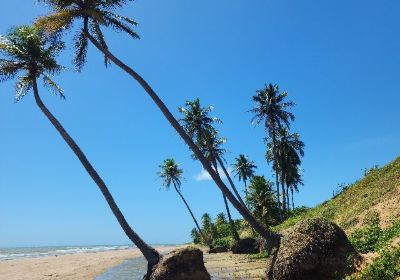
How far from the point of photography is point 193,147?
66.2ft

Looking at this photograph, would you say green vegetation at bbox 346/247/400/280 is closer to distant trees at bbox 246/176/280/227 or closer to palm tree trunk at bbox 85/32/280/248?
palm tree trunk at bbox 85/32/280/248

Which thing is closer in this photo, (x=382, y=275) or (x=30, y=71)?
(x=382, y=275)

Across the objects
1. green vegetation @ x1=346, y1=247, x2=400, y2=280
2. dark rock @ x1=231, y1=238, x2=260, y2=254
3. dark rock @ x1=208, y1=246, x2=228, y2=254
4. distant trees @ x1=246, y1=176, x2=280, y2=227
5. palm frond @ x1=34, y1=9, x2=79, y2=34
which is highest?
palm frond @ x1=34, y1=9, x2=79, y2=34

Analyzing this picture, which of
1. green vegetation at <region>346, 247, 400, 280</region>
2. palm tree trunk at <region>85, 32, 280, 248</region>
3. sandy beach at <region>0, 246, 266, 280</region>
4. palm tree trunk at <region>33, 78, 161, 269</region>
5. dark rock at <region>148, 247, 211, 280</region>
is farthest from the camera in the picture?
sandy beach at <region>0, 246, 266, 280</region>

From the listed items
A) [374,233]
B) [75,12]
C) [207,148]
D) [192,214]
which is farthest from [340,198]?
[192,214]

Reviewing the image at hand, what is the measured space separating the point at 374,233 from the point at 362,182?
14888mm

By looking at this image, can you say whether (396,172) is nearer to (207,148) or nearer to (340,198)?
(340,198)

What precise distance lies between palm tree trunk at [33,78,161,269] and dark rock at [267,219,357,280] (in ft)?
20.6

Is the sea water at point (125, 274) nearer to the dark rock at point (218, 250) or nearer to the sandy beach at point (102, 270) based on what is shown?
the sandy beach at point (102, 270)

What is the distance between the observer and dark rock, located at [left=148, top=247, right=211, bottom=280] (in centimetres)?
1769

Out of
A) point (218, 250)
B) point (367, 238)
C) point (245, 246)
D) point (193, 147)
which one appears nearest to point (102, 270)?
point (245, 246)

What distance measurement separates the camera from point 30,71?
26078mm

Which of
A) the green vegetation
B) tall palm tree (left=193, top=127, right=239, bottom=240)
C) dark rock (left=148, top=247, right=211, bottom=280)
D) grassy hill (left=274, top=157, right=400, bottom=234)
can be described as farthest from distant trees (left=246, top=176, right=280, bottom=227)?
the green vegetation

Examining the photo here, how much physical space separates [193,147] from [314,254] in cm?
766
